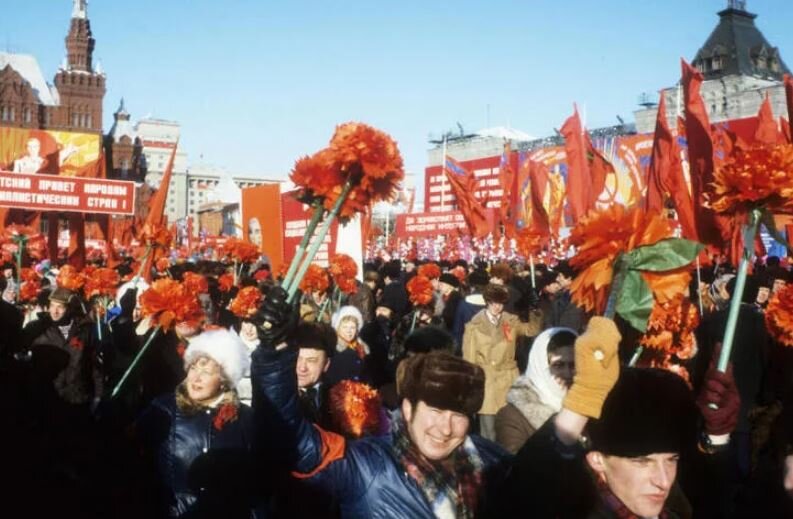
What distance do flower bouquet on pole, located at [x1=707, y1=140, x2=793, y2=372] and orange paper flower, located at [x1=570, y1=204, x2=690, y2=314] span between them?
631 millimetres

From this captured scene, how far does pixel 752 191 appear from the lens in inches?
134

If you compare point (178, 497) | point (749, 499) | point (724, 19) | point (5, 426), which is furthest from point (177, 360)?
point (724, 19)

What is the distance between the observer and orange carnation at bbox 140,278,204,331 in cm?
572

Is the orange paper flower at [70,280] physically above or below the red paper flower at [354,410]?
above

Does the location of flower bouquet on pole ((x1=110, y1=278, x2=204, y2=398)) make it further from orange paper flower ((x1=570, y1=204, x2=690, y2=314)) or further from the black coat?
orange paper flower ((x1=570, y1=204, x2=690, y2=314))

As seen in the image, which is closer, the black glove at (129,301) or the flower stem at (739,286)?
the flower stem at (739,286)

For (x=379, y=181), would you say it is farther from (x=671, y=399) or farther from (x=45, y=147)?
(x=45, y=147)

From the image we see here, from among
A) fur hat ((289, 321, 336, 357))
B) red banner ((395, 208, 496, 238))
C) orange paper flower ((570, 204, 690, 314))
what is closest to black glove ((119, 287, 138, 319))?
fur hat ((289, 321, 336, 357))

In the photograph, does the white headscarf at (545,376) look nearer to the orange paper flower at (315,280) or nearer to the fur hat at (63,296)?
the fur hat at (63,296)

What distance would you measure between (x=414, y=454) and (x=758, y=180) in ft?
5.71

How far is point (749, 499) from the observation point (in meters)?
3.00

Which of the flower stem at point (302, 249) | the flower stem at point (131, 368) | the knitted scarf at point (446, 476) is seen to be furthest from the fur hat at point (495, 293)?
the flower stem at point (302, 249)

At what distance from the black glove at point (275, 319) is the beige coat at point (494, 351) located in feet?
15.4

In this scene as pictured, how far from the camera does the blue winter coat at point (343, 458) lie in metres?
2.34
